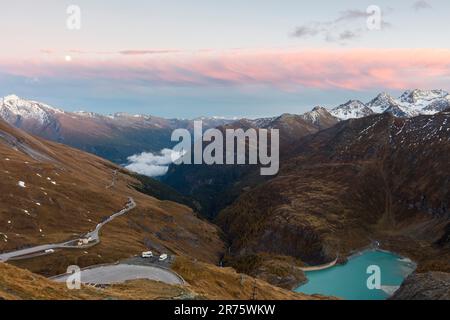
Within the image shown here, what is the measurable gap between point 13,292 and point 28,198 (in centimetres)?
14746

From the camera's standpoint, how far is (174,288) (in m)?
75.5

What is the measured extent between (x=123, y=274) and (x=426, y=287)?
8864cm

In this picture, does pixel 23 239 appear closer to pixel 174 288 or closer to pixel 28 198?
pixel 28 198

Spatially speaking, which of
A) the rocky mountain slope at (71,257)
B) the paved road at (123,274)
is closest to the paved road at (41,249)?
the rocky mountain slope at (71,257)

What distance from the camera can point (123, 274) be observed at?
322ft

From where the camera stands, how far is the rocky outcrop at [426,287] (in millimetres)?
119438

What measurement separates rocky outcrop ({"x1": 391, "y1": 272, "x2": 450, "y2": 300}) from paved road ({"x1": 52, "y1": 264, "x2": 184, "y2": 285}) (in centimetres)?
6991

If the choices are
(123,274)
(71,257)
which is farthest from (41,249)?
(123,274)

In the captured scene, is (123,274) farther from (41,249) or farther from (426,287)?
(426,287)

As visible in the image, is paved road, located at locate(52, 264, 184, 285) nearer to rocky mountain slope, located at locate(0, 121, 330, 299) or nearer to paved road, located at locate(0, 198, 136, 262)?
rocky mountain slope, located at locate(0, 121, 330, 299)
